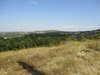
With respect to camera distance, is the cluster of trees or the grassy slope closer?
the grassy slope

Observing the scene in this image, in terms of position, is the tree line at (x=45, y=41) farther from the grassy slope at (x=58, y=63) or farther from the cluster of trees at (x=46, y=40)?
the grassy slope at (x=58, y=63)

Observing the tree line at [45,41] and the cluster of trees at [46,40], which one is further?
the cluster of trees at [46,40]

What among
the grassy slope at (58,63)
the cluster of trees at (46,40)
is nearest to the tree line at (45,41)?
the cluster of trees at (46,40)

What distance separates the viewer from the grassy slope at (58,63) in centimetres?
540

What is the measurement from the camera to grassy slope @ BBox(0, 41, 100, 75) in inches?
213

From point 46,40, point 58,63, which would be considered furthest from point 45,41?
point 58,63

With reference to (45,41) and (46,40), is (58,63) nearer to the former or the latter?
(45,41)

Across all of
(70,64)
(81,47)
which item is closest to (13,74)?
(70,64)

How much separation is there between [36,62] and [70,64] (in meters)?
1.38

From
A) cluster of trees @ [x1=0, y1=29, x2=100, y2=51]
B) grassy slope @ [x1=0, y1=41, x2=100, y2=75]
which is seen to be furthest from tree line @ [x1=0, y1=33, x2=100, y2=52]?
grassy slope @ [x1=0, y1=41, x2=100, y2=75]

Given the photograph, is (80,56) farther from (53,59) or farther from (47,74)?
(47,74)

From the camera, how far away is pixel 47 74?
538 centimetres

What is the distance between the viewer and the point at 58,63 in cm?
607

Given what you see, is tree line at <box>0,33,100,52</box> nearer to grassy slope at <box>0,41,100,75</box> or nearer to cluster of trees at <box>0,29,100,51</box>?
cluster of trees at <box>0,29,100,51</box>
